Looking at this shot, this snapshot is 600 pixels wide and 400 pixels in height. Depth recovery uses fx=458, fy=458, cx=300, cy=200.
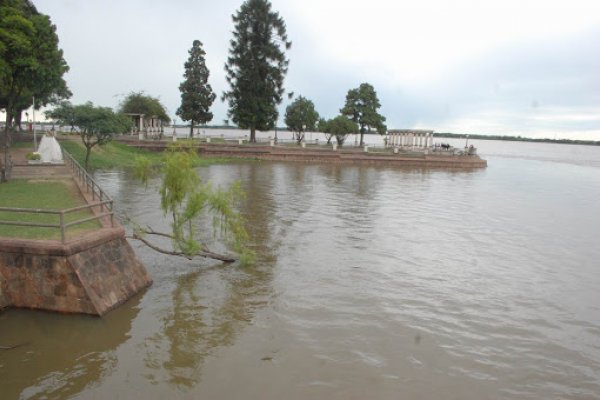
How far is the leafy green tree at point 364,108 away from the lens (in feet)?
217

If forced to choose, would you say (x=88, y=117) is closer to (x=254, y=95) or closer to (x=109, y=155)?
(x=109, y=155)

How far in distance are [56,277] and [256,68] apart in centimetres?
5185

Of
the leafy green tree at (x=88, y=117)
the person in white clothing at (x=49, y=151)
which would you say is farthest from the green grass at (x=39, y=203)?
the leafy green tree at (x=88, y=117)

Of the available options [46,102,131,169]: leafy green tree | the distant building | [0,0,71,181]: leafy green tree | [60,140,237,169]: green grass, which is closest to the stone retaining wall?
[60,140,237,169]: green grass

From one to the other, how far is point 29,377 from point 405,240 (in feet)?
48.1

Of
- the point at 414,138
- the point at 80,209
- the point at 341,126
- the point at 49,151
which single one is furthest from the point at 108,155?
the point at 414,138

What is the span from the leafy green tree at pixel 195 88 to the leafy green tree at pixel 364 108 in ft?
66.7

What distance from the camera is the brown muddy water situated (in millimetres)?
8320

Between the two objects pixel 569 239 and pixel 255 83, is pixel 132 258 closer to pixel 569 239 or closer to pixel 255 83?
pixel 569 239

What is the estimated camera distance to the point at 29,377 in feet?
26.3

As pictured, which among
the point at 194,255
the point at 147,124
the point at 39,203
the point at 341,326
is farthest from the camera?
the point at 147,124

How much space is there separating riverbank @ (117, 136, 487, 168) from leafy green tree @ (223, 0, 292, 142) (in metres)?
4.09

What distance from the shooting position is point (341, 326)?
1076 cm

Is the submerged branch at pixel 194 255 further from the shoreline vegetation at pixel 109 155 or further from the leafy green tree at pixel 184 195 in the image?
the shoreline vegetation at pixel 109 155
